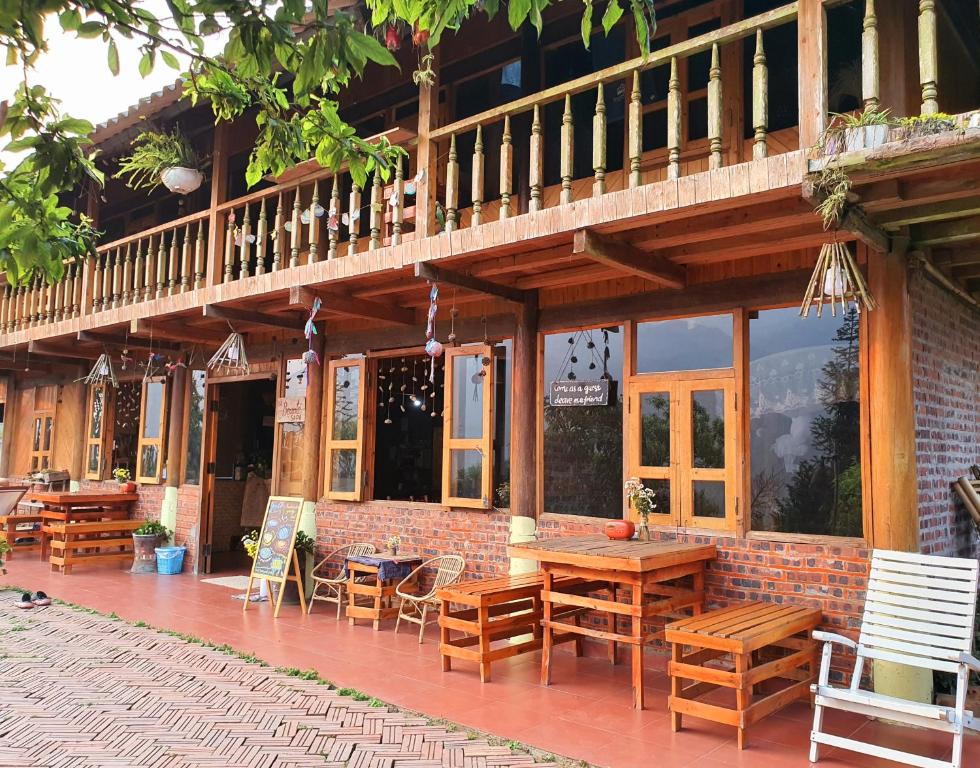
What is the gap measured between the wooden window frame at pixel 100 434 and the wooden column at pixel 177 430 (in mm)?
1984

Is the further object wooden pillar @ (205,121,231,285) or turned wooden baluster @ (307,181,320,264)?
wooden pillar @ (205,121,231,285)

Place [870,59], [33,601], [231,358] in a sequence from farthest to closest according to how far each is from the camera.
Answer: [231,358]
[33,601]
[870,59]

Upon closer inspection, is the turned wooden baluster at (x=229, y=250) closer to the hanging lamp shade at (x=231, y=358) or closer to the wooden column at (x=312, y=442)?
the hanging lamp shade at (x=231, y=358)

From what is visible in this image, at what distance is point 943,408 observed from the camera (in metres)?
6.13

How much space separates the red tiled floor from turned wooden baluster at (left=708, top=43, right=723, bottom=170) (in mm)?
3453

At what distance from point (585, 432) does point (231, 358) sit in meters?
4.51

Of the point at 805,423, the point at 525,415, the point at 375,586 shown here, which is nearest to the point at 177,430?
the point at 375,586

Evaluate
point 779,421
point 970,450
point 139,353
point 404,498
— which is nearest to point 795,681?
point 779,421

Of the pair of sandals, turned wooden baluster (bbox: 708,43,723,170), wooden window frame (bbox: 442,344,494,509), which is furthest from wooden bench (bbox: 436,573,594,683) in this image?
the pair of sandals

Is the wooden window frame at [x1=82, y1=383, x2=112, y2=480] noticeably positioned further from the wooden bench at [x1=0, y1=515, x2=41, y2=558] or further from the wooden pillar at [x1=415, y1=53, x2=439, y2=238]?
the wooden pillar at [x1=415, y1=53, x2=439, y2=238]

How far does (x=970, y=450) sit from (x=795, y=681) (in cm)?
272

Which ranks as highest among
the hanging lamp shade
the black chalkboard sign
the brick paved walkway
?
the hanging lamp shade

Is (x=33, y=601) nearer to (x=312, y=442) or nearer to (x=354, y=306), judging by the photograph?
(x=312, y=442)

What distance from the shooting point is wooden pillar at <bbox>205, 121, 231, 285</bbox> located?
28.0 feet
